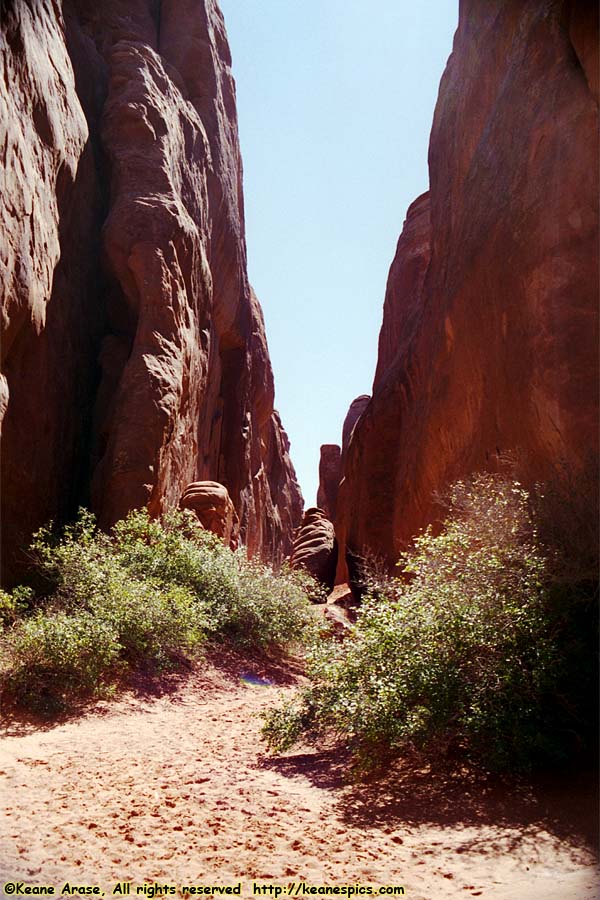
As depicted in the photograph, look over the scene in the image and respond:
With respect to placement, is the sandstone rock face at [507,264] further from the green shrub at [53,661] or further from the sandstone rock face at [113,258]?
the sandstone rock face at [113,258]

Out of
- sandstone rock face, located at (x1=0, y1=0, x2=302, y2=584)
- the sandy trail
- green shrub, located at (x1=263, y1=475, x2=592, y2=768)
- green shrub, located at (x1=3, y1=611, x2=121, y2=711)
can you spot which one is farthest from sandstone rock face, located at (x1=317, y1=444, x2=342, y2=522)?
the sandy trail

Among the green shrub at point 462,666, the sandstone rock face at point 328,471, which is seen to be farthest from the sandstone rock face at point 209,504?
the sandstone rock face at point 328,471

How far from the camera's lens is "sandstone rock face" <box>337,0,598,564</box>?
30.9 ft

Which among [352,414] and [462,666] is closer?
[462,666]

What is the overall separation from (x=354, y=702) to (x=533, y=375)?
19.9 ft

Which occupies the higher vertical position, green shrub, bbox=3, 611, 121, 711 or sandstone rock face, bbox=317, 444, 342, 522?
sandstone rock face, bbox=317, 444, 342, 522

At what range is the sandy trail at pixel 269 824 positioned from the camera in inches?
160

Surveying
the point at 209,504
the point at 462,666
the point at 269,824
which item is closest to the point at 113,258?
the point at 209,504

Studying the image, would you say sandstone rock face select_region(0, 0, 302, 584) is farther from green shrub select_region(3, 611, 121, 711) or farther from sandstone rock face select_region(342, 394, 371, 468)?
sandstone rock face select_region(342, 394, 371, 468)

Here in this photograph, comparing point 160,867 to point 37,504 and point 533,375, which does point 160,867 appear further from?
point 37,504

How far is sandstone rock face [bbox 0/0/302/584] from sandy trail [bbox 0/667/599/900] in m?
7.23

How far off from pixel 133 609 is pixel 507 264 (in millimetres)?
8588

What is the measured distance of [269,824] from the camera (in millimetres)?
5012

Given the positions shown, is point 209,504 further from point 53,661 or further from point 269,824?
point 269,824
